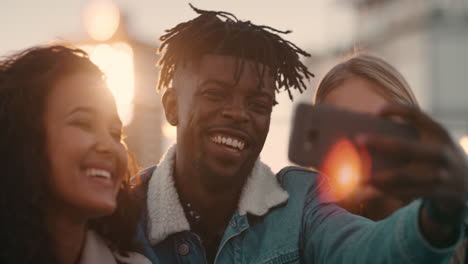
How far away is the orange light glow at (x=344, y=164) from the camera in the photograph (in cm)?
190

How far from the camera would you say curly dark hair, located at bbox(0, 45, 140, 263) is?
2.49 metres

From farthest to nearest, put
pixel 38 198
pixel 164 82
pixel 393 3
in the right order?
pixel 393 3 < pixel 164 82 < pixel 38 198

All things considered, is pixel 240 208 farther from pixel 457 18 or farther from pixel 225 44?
pixel 457 18

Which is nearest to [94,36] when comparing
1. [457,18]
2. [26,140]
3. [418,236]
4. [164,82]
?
[164,82]

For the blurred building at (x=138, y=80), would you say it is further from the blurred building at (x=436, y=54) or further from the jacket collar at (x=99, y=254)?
the blurred building at (x=436, y=54)

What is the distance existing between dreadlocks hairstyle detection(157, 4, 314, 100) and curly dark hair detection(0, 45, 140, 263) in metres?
0.86

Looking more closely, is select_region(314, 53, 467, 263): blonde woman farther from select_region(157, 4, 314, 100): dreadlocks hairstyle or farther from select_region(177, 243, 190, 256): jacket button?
select_region(177, 243, 190, 256): jacket button

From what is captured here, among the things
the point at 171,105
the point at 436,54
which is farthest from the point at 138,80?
the point at 436,54

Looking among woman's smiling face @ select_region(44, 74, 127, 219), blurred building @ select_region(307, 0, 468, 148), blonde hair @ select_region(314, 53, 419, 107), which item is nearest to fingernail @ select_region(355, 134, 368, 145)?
woman's smiling face @ select_region(44, 74, 127, 219)

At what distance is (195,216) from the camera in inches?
133

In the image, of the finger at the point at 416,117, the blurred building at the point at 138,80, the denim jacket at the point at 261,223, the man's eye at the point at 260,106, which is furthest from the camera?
the blurred building at the point at 138,80

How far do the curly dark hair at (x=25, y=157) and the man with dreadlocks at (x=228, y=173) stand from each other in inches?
29.2

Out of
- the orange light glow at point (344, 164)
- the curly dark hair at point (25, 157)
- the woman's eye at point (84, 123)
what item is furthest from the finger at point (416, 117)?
the curly dark hair at point (25, 157)

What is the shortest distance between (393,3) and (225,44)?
37.3 metres
